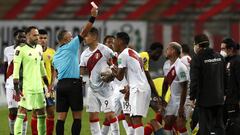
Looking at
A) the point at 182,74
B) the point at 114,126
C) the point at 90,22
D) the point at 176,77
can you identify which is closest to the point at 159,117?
the point at 114,126

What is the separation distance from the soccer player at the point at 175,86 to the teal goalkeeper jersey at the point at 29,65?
7.32ft

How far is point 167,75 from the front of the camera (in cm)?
1560

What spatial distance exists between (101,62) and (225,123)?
8.34ft

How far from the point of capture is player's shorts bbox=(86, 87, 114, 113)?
16062 mm

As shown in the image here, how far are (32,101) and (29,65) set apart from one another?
2.02ft

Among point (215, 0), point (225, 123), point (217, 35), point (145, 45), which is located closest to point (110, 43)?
point (225, 123)

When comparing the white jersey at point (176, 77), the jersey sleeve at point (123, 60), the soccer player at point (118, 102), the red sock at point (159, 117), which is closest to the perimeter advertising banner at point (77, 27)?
the soccer player at point (118, 102)

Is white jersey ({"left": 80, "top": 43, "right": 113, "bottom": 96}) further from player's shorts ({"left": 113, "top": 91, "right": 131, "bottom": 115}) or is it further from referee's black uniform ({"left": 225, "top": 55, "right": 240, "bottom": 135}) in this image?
referee's black uniform ({"left": 225, "top": 55, "right": 240, "bottom": 135})

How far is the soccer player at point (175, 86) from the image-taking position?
15391 millimetres

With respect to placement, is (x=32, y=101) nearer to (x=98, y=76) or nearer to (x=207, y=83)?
(x=98, y=76)

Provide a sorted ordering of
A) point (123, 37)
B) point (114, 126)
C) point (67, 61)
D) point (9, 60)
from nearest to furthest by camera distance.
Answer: point (123, 37) < point (67, 61) < point (114, 126) < point (9, 60)

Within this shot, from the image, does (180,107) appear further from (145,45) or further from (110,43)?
(145,45)

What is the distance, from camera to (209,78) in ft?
46.4

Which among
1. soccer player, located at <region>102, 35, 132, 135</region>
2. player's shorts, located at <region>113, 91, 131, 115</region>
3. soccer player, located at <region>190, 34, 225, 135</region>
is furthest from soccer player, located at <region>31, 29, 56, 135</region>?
soccer player, located at <region>190, 34, 225, 135</region>
